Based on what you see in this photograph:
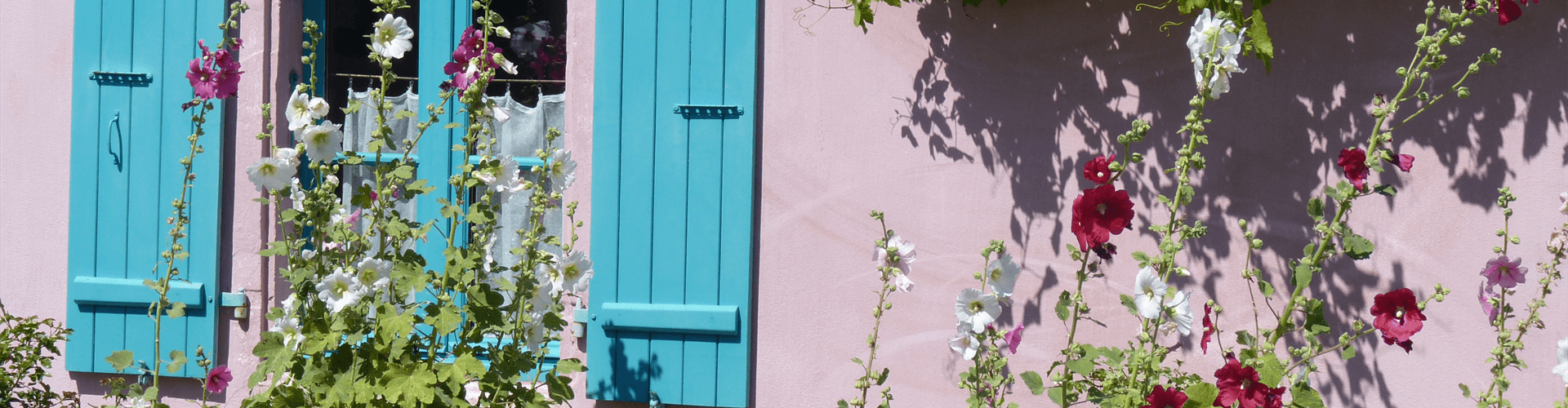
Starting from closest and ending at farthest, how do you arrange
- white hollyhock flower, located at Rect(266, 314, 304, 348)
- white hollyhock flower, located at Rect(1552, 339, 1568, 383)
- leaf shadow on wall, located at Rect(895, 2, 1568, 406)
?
white hollyhock flower, located at Rect(1552, 339, 1568, 383), white hollyhock flower, located at Rect(266, 314, 304, 348), leaf shadow on wall, located at Rect(895, 2, 1568, 406)

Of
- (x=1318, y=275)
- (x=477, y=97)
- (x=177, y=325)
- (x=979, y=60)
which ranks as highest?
(x=979, y=60)

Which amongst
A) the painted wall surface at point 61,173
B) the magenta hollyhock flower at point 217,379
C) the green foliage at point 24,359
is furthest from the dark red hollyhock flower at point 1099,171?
the green foliage at point 24,359

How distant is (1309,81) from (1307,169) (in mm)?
227

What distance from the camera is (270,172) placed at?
2186mm

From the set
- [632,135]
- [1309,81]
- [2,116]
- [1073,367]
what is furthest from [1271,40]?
[2,116]

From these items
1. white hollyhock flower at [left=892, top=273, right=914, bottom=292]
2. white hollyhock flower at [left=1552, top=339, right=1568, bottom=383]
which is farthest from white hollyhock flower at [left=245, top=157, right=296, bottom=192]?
white hollyhock flower at [left=1552, top=339, right=1568, bottom=383]

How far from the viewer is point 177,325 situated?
2959mm

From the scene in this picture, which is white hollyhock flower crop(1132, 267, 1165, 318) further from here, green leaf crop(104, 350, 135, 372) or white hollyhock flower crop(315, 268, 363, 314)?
green leaf crop(104, 350, 135, 372)

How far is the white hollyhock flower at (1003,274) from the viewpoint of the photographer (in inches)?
89.4

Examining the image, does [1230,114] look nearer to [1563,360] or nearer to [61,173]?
[1563,360]

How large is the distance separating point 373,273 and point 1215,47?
1789 millimetres

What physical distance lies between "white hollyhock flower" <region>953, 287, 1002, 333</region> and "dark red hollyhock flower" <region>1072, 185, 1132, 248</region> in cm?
23

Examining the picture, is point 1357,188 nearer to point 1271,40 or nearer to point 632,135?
→ point 1271,40

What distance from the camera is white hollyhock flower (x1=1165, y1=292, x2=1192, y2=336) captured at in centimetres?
212
